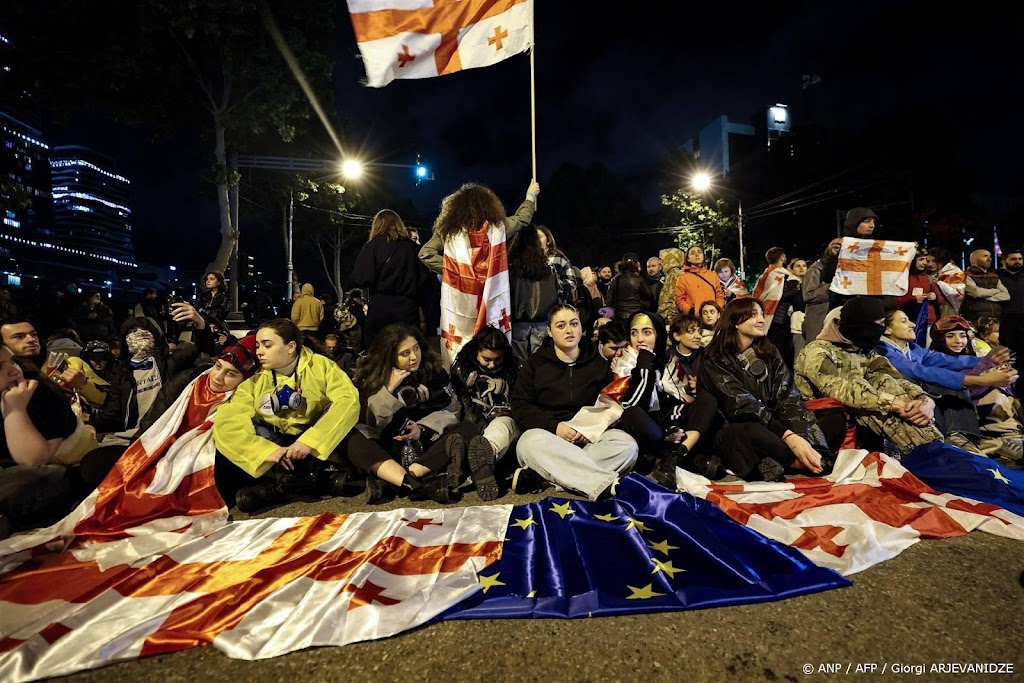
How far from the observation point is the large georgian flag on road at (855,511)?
2.70 m

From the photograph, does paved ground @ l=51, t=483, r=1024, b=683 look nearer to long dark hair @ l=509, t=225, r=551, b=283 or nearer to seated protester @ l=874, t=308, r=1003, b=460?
seated protester @ l=874, t=308, r=1003, b=460

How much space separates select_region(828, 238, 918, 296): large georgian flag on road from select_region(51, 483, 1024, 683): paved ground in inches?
181

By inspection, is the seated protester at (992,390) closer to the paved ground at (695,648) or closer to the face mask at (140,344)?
the paved ground at (695,648)

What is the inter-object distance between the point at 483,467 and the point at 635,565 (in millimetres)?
1439

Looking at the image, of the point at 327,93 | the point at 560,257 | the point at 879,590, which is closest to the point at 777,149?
the point at 327,93

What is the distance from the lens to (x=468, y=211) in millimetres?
4734

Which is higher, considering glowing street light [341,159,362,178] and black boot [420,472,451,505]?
glowing street light [341,159,362,178]

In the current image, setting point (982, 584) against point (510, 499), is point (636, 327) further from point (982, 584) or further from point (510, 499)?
point (982, 584)

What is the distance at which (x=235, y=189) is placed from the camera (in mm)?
15820

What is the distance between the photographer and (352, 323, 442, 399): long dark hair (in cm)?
433

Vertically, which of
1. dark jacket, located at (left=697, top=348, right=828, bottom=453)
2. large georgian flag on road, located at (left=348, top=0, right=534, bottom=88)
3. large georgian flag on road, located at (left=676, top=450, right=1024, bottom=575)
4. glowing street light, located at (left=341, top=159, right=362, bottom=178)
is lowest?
large georgian flag on road, located at (left=676, top=450, right=1024, bottom=575)

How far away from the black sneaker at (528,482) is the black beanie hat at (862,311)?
9.93 feet

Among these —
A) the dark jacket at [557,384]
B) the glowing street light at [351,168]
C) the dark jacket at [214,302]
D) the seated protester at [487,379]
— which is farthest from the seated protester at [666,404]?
the glowing street light at [351,168]

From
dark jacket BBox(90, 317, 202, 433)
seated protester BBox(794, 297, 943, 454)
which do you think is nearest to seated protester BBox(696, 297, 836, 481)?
seated protester BBox(794, 297, 943, 454)
